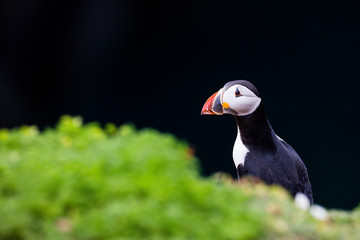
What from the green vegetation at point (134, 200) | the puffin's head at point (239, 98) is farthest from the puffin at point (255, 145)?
the green vegetation at point (134, 200)

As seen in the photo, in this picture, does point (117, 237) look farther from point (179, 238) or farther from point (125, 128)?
point (125, 128)

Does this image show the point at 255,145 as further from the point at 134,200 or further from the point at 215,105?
the point at 134,200

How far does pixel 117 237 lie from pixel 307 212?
1.04 metres

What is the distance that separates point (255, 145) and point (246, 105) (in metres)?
0.30

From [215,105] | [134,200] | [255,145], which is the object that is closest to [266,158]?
[255,145]

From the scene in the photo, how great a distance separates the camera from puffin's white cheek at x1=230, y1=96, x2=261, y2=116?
429 cm

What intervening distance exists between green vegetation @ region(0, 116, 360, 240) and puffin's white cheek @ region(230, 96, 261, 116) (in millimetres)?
1448

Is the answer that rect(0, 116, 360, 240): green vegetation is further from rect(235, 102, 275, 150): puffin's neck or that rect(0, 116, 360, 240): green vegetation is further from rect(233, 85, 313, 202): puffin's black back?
rect(235, 102, 275, 150): puffin's neck

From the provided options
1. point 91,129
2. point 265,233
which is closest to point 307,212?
point 265,233

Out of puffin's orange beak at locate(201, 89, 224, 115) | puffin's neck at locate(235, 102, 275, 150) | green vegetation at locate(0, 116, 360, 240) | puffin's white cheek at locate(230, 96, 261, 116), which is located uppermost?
puffin's orange beak at locate(201, 89, 224, 115)

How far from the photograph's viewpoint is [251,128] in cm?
435

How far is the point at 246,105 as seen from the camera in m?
4.31

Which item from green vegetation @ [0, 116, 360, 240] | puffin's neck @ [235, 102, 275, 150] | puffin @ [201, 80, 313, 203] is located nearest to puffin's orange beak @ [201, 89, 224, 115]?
puffin @ [201, 80, 313, 203]

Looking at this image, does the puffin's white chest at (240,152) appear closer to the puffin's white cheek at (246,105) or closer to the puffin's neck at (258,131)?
the puffin's neck at (258,131)
